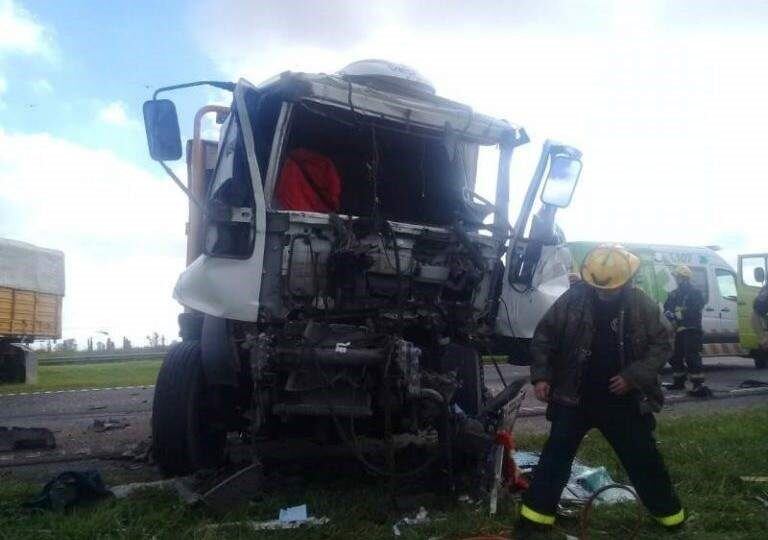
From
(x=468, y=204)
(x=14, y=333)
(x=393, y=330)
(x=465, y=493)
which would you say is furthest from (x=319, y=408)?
(x=14, y=333)

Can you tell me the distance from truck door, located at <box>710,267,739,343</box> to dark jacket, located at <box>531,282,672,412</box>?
37.9 ft

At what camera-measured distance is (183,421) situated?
4.70 m

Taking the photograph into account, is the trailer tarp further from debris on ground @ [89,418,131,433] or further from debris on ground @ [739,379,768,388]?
debris on ground @ [739,379,768,388]

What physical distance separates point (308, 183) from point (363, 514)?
2218mm

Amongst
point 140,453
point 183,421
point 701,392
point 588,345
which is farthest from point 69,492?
point 701,392

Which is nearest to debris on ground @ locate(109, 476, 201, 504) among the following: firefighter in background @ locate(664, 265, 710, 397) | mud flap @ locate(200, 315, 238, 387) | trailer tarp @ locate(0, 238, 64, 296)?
mud flap @ locate(200, 315, 238, 387)

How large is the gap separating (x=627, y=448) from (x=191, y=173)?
4096mm

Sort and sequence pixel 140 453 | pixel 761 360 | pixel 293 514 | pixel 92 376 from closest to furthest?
pixel 293 514 < pixel 140 453 < pixel 761 360 < pixel 92 376

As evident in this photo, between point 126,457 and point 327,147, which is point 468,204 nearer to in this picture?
point 327,147

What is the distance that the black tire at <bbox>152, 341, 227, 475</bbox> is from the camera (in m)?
4.70

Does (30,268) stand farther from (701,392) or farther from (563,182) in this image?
(563,182)

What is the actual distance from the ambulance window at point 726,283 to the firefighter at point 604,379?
11768 millimetres

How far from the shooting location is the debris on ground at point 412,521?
370 centimetres

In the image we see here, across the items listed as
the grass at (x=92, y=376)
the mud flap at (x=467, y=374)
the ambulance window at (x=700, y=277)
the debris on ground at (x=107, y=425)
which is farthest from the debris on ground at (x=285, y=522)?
the ambulance window at (x=700, y=277)
